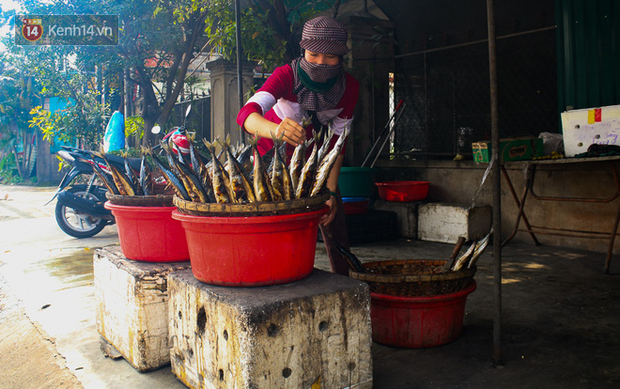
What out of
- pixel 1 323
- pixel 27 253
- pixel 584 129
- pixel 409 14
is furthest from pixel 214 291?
pixel 409 14

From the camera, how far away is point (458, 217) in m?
5.61

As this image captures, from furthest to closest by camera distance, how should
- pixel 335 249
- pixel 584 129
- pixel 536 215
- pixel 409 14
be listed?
1. pixel 409 14
2. pixel 536 215
3. pixel 584 129
4. pixel 335 249

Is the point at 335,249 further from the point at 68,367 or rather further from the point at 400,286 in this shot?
the point at 68,367

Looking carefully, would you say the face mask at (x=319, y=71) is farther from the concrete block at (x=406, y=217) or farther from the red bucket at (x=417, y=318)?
the concrete block at (x=406, y=217)

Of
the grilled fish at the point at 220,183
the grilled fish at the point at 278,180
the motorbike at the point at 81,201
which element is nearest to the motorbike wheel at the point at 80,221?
the motorbike at the point at 81,201

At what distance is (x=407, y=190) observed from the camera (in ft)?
20.0

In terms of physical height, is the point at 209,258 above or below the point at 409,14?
below

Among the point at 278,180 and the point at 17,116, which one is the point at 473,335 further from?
the point at 17,116

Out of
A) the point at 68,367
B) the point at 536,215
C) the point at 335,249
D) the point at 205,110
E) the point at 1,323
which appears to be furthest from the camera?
the point at 205,110

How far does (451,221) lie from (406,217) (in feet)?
2.08

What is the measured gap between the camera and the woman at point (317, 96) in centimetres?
258

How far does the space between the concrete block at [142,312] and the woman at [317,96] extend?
0.86 m

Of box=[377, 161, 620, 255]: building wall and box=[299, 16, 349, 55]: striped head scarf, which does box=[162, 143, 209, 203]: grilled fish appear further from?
box=[377, 161, 620, 255]: building wall

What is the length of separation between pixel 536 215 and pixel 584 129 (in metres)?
1.36
